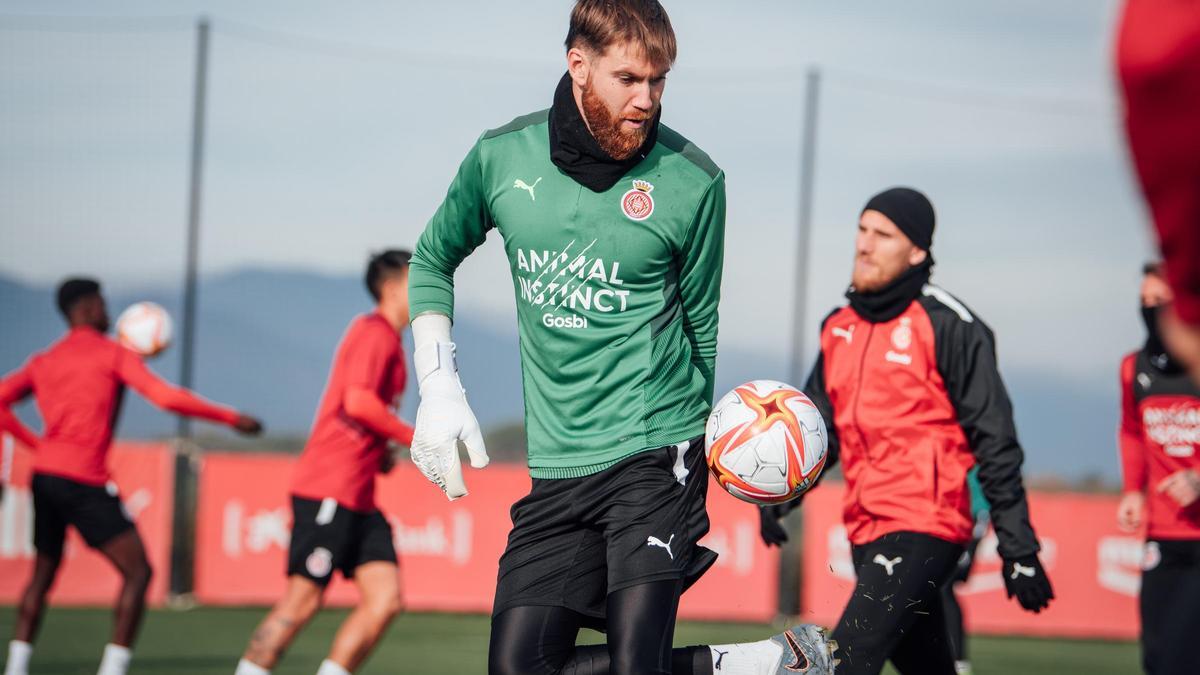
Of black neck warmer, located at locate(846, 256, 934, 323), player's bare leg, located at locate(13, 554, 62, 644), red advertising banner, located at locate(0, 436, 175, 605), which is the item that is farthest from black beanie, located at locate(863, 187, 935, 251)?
red advertising banner, located at locate(0, 436, 175, 605)

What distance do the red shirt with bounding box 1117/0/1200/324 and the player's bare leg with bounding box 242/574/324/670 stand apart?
18.3ft

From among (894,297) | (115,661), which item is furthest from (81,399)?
(894,297)

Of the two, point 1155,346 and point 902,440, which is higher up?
point 1155,346

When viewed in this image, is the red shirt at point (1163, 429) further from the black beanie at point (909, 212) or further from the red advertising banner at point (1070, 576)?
the red advertising banner at point (1070, 576)

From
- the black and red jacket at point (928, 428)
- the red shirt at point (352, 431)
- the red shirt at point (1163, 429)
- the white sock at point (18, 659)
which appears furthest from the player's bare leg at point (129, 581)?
the red shirt at point (1163, 429)

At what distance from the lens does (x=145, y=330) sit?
9.36 metres

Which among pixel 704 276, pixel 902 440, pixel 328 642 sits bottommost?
pixel 328 642

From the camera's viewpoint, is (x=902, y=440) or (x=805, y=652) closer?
(x=805, y=652)

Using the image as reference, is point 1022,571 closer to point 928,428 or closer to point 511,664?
point 928,428

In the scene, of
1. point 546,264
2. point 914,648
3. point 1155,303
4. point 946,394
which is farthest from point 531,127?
point 1155,303

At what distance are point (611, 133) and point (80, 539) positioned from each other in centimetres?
1008

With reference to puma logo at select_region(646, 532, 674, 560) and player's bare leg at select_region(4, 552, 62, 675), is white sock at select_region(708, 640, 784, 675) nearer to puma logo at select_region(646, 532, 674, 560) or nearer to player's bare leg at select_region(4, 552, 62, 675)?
A: puma logo at select_region(646, 532, 674, 560)

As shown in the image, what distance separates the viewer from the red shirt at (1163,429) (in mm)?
7434

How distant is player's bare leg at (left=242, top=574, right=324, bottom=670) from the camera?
6859 millimetres
